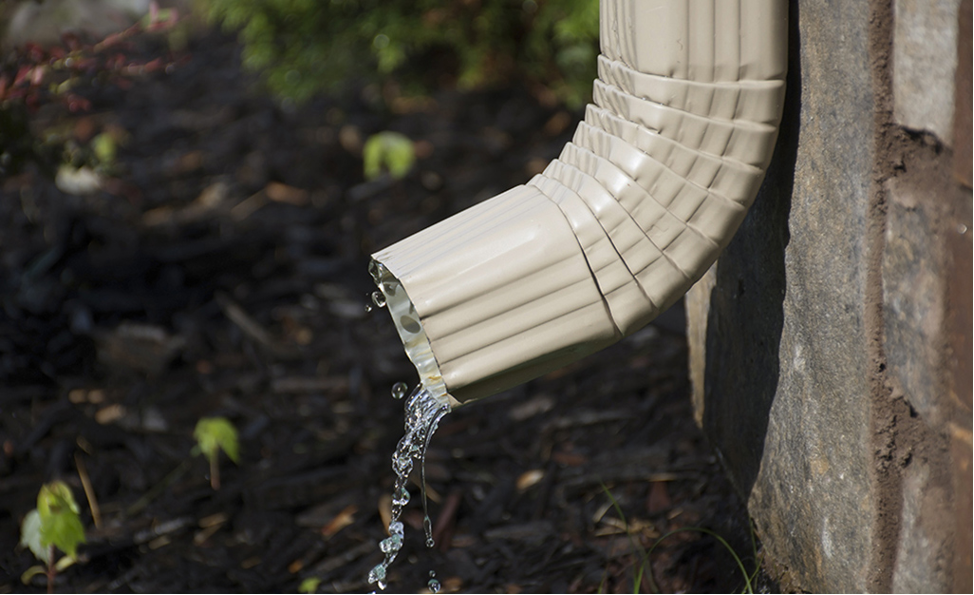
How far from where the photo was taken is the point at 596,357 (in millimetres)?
2604

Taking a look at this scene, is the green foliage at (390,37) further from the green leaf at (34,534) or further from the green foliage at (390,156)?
the green leaf at (34,534)

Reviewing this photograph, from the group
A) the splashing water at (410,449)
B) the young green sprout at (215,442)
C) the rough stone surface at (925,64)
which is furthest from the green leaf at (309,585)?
the rough stone surface at (925,64)

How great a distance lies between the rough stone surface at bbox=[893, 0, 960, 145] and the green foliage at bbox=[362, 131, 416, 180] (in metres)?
2.96

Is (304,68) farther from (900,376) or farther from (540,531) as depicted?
(900,376)

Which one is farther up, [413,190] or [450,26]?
[450,26]

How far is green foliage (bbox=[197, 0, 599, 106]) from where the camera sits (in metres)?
3.87

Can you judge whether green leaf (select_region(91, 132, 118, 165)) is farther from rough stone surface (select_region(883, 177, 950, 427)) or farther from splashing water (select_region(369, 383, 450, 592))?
rough stone surface (select_region(883, 177, 950, 427))

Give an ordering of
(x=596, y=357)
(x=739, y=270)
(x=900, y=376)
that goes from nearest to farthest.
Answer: (x=900, y=376)
(x=739, y=270)
(x=596, y=357)

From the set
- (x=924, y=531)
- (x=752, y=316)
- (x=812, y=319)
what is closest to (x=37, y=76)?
(x=752, y=316)

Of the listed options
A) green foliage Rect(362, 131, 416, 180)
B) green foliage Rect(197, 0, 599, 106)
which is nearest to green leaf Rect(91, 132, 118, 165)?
green foliage Rect(197, 0, 599, 106)

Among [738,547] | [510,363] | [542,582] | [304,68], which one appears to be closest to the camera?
[510,363]

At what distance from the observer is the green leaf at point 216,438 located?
2.25m

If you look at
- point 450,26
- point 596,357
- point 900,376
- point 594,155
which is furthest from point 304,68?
point 900,376

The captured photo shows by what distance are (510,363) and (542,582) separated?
31.0 inches
